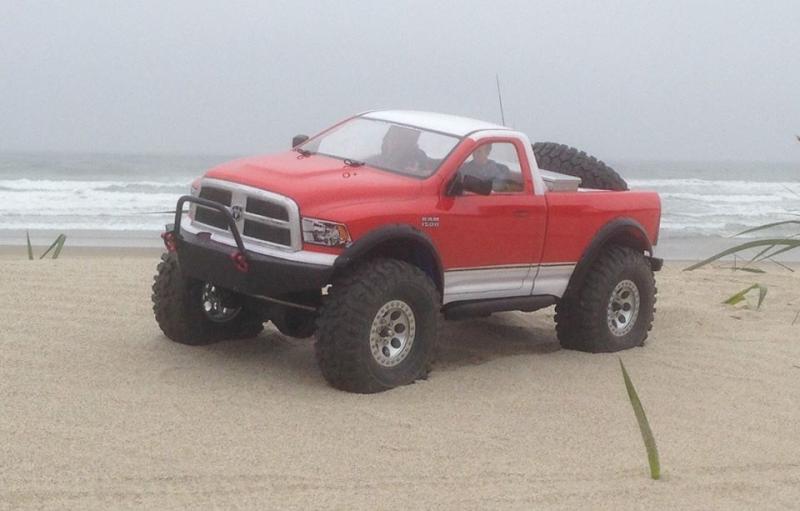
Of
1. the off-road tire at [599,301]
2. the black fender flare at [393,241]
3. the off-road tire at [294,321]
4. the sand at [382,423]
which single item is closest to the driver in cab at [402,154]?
the black fender flare at [393,241]

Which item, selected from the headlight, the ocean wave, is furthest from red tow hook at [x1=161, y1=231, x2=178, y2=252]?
the ocean wave

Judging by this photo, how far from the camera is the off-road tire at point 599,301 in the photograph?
847 cm

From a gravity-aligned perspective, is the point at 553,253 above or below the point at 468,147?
below

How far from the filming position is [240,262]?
6852 millimetres

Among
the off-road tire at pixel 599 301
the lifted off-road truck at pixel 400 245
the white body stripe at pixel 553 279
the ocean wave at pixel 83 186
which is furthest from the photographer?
the ocean wave at pixel 83 186

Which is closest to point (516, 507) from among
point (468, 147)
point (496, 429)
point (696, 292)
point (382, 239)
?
point (496, 429)

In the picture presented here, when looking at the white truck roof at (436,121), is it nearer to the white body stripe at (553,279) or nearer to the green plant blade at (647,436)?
the white body stripe at (553,279)

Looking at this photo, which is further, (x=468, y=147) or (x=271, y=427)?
(x=468, y=147)

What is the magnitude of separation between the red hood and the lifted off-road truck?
14 millimetres

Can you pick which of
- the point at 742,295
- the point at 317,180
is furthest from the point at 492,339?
the point at 742,295

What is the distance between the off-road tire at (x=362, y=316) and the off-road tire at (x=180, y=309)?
1.30 metres

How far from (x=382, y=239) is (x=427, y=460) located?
1510 millimetres

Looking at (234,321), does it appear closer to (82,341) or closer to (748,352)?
(82,341)

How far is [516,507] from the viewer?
5.38 m
